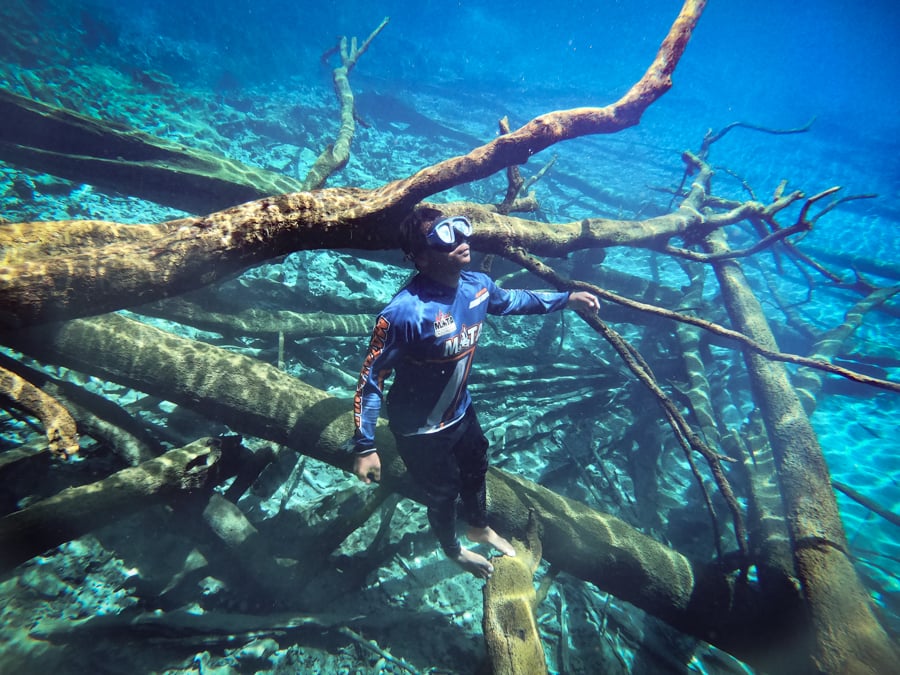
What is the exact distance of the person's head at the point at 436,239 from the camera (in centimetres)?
225

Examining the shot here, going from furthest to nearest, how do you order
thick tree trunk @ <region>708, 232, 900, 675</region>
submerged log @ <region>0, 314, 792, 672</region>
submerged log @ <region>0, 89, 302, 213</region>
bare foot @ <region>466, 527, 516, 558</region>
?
submerged log @ <region>0, 89, 302, 213</region> < bare foot @ <region>466, 527, 516, 558</region> < submerged log @ <region>0, 314, 792, 672</region> < thick tree trunk @ <region>708, 232, 900, 675</region>

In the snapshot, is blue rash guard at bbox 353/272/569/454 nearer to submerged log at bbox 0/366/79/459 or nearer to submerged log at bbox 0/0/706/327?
submerged log at bbox 0/0/706/327

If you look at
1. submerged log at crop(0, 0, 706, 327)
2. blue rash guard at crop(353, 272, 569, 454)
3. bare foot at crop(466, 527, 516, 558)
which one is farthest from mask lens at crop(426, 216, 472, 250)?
bare foot at crop(466, 527, 516, 558)

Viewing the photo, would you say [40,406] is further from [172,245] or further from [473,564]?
[473,564]

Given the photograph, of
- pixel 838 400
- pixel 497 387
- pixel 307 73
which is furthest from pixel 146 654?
pixel 307 73

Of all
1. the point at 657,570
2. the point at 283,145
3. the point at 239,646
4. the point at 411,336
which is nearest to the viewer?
the point at 411,336

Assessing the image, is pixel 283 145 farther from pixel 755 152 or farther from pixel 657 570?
pixel 755 152

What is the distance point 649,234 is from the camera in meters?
5.88

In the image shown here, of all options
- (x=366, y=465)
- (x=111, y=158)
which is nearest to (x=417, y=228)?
(x=366, y=465)

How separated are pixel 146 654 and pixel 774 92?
92.9 m

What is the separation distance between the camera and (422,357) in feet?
8.03

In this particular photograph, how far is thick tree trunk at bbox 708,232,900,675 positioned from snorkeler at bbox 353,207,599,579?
239cm

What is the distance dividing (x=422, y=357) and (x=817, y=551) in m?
3.98

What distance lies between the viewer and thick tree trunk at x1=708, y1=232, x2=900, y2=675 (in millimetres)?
2621
